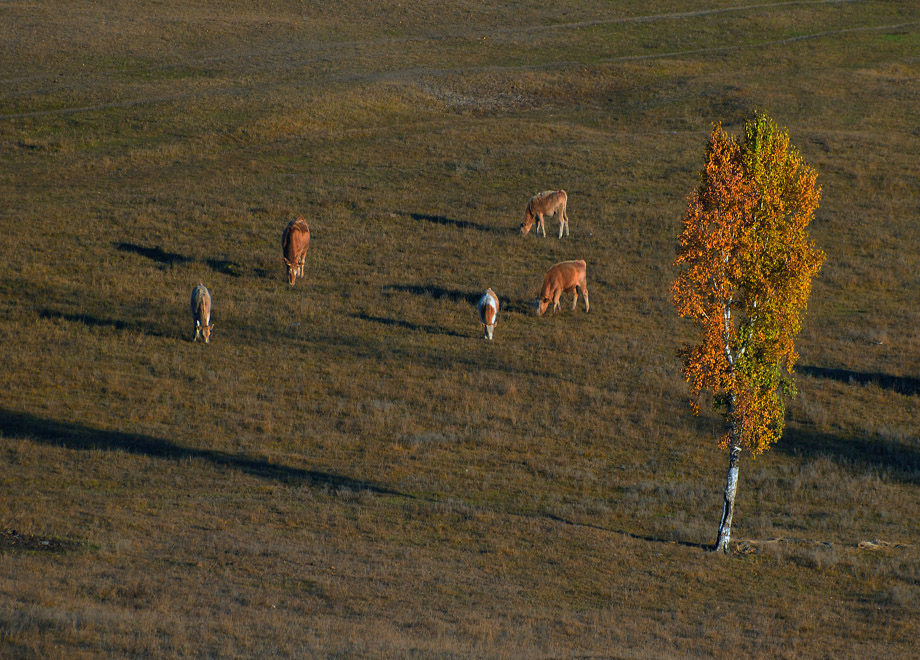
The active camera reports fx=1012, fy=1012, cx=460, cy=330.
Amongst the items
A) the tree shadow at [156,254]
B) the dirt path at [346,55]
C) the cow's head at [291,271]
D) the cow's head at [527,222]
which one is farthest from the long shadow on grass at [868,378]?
the dirt path at [346,55]

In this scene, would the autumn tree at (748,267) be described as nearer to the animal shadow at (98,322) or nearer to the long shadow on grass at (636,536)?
the long shadow on grass at (636,536)

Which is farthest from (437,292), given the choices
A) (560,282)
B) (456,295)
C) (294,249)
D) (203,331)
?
(203,331)

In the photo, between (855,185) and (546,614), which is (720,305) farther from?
(855,185)

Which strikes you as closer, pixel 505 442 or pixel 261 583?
pixel 261 583

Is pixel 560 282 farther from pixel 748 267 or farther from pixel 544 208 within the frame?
pixel 748 267

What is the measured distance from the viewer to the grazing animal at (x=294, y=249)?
3447 centimetres

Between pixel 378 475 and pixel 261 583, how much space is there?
6566 millimetres

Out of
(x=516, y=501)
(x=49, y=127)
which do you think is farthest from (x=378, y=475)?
(x=49, y=127)

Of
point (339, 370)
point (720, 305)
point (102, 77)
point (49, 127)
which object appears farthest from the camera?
point (102, 77)

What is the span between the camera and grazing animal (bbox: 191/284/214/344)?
2856 cm

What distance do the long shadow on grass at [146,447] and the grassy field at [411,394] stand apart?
0.10 m

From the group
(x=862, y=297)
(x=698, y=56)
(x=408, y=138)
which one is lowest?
(x=862, y=297)

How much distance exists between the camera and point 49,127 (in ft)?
180

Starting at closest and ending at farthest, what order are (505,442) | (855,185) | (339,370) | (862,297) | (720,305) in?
(720,305), (505,442), (339,370), (862,297), (855,185)
